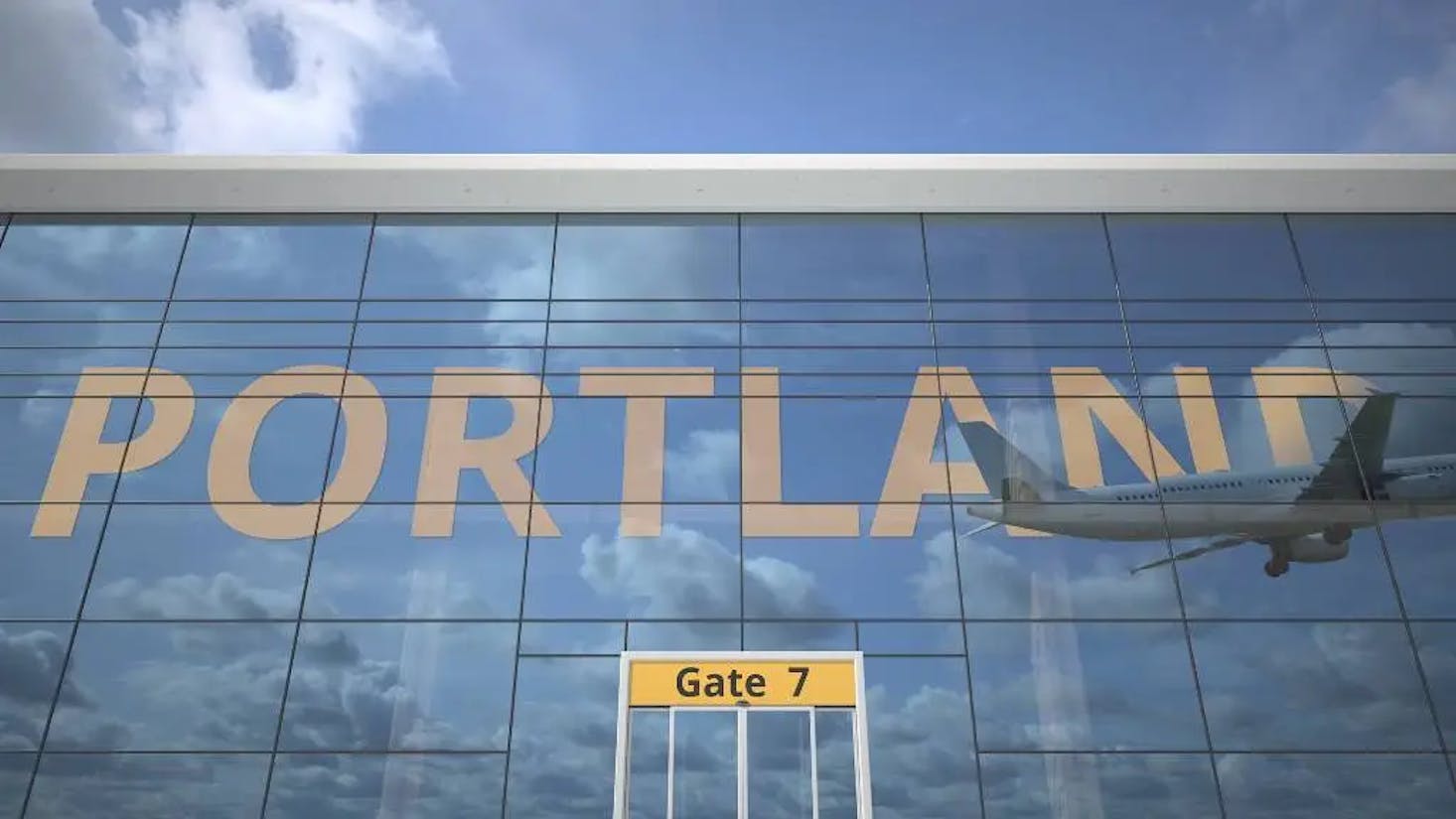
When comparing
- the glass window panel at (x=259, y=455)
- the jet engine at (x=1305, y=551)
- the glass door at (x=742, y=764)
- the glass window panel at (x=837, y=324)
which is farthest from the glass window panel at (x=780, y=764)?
the glass window panel at (x=259, y=455)

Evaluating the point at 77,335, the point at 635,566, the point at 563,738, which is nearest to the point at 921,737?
the point at 635,566

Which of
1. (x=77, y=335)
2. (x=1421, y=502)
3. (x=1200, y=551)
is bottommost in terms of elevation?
(x=1200, y=551)

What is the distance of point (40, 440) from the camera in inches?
597

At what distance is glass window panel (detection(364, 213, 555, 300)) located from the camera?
16234mm

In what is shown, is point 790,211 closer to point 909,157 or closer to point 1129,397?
point 909,157

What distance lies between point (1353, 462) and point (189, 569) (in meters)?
17.0

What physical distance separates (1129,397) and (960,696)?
5514mm

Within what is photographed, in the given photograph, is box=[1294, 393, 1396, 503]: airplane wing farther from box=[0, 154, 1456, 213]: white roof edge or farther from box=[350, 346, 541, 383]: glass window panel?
box=[350, 346, 541, 383]: glass window panel

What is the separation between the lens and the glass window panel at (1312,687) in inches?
522

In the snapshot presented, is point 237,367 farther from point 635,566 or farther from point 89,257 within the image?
point 635,566

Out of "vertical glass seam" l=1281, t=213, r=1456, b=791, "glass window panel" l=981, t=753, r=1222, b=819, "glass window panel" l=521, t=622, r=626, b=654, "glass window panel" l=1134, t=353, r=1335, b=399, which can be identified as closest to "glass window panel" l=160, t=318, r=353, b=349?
"glass window panel" l=521, t=622, r=626, b=654

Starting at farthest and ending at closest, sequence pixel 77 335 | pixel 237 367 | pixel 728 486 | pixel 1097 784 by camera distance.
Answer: pixel 77 335 → pixel 237 367 → pixel 728 486 → pixel 1097 784

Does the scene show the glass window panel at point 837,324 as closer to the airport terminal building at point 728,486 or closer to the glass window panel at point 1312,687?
the airport terminal building at point 728,486

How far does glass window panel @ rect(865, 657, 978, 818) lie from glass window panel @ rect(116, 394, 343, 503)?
8.68 metres
